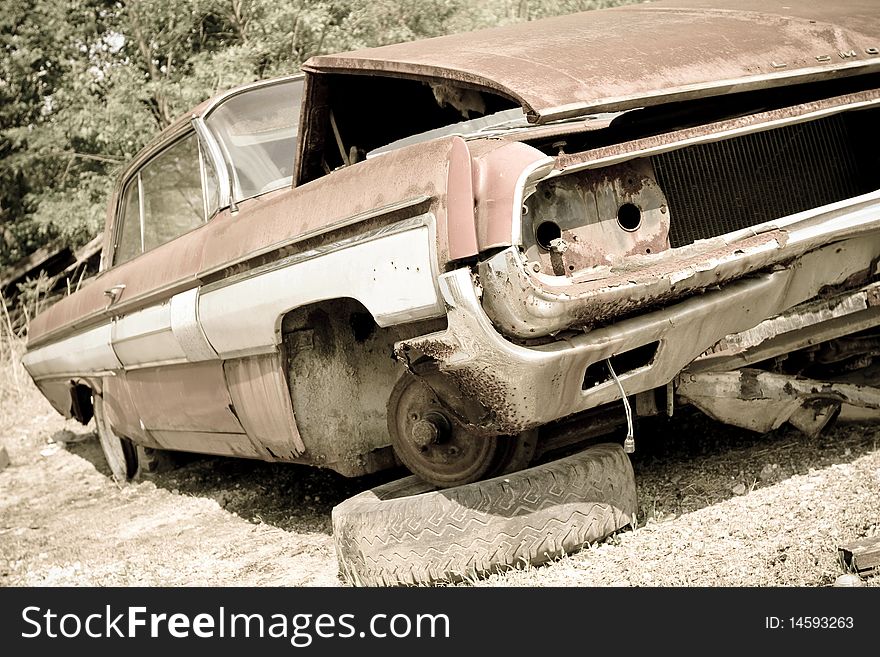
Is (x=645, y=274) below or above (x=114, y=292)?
above

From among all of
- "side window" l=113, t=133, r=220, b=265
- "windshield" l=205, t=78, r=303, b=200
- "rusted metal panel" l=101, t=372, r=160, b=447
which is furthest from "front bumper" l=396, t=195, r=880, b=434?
"rusted metal panel" l=101, t=372, r=160, b=447

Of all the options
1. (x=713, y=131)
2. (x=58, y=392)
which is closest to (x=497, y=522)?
(x=713, y=131)

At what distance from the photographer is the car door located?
394cm

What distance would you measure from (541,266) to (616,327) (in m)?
0.28

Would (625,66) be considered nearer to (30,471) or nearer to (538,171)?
(538,171)

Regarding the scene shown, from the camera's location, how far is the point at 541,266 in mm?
2693

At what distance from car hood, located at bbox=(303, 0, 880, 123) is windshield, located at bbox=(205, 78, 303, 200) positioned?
842mm

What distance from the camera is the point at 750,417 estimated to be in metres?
3.21

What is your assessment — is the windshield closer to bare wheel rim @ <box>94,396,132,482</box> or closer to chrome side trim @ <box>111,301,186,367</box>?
chrome side trim @ <box>111,301,186,367</box>

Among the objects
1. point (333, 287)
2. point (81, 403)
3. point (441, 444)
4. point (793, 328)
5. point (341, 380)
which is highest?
point (333, 287)

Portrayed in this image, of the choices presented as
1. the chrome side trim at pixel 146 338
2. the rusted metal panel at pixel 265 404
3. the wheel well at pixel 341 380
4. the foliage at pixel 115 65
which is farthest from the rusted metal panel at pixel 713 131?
the foliage at pixel 115 65

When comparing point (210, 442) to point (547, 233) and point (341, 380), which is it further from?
point (547, 233)

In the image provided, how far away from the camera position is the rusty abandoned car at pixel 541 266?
103 inches
